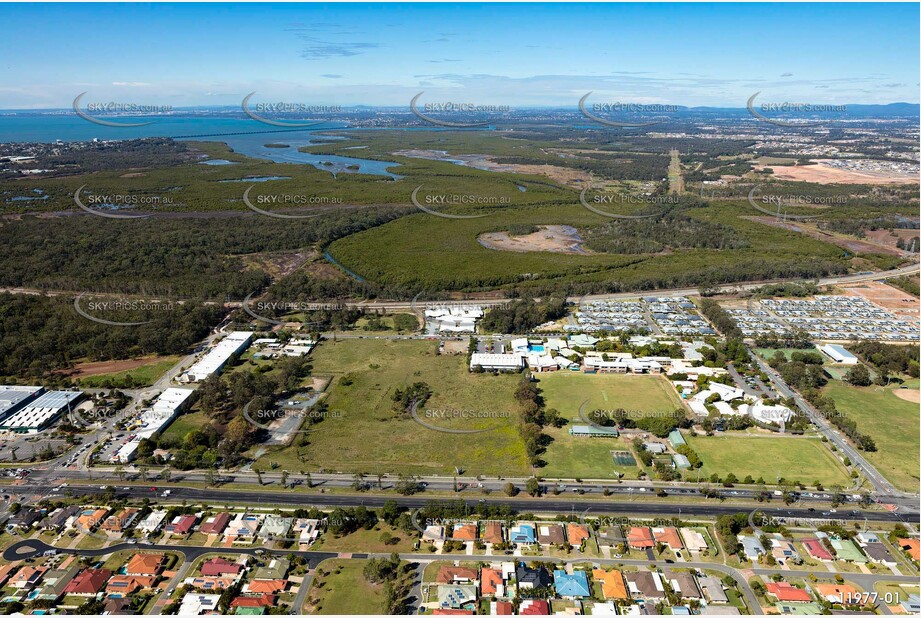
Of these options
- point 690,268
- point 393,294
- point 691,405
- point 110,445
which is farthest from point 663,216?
point 110,445

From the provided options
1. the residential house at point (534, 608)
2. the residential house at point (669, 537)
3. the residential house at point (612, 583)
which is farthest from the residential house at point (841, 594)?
the residential house at point (534, 608)

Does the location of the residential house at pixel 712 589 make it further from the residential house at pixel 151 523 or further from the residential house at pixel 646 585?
the residential house at pixel 151 523

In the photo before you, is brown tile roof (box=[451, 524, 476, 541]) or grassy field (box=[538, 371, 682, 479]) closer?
brown tile roof (box=[451, 524, 476, 541])

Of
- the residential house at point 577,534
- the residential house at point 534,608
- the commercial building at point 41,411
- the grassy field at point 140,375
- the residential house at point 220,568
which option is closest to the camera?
the residential house at point 534,608

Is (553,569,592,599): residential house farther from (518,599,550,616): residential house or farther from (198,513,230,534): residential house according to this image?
(198,513,230,534): residential house

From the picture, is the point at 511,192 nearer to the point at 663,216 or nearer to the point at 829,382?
the point at 663,216

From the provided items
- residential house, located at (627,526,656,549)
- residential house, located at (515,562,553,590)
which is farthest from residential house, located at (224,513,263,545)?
residential house, located at (627,526,656,549)
